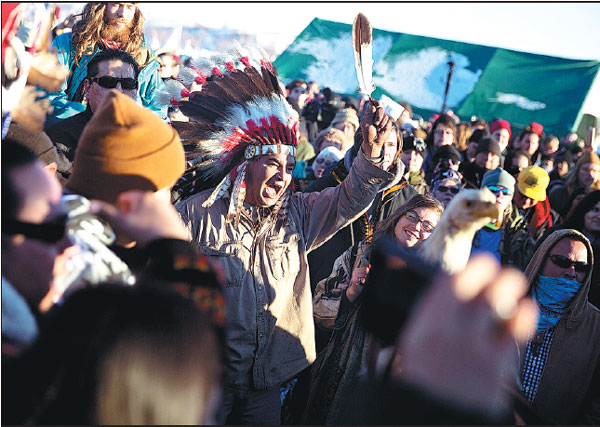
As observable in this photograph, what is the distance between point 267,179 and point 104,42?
2.24 metres

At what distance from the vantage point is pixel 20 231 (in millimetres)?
1280

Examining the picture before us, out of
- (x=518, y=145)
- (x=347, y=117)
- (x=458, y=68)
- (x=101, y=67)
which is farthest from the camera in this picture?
(x=458, y=68)

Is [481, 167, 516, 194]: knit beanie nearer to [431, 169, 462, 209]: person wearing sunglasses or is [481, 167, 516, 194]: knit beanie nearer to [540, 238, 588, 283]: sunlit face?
[431, 169, 462, 209]: person wearing sunglasses

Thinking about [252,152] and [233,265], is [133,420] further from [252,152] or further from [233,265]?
[252,152]

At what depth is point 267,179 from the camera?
267 cm

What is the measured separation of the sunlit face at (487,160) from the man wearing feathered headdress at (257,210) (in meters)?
3.96

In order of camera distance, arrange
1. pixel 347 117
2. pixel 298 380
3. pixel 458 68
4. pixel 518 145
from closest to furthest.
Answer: pixel 298 380 → pixel 347 117 → pixel 518 145 → pixel 458 68

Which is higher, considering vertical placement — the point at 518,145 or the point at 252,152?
the point at 252,152

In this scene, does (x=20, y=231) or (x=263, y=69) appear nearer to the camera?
(x=20, y=231)

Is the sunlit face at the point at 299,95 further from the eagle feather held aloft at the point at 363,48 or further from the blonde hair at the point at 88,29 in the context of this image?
the eagle feather held aloft at the point at 363,48

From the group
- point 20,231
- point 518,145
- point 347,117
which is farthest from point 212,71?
point 518,145

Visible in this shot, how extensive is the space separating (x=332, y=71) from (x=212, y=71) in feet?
7.18

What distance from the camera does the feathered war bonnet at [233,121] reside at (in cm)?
273

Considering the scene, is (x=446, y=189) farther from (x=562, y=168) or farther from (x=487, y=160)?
(x=562, y=168)
